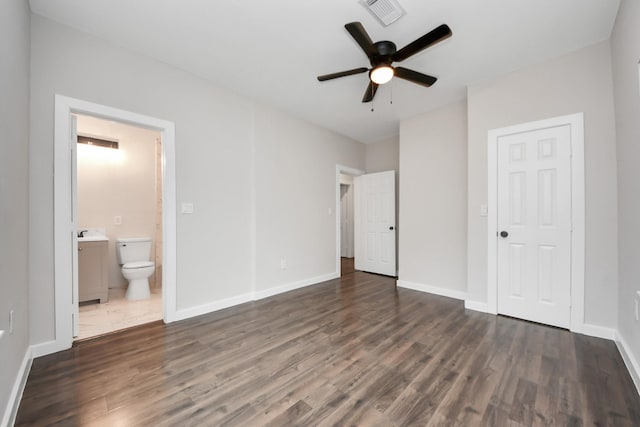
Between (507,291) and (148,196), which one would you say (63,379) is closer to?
(148,196)

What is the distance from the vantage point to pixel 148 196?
4266 millimetres

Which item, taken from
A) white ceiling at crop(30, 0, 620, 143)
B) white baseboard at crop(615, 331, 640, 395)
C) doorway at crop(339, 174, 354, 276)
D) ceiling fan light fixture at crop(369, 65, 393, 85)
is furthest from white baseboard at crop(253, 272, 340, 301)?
white baseboard at crop(615, 331, 640, 395)

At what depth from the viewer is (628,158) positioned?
2023mm

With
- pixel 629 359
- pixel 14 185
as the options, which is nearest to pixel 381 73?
pixel 14 185

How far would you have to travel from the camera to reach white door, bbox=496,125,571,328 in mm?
2600

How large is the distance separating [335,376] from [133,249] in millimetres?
3471

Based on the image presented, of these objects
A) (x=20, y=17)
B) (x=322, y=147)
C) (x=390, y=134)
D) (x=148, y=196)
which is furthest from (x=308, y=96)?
(x=148, y=196)

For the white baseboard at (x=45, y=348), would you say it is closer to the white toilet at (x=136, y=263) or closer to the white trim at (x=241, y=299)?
the white trim at (x=241, y=299)

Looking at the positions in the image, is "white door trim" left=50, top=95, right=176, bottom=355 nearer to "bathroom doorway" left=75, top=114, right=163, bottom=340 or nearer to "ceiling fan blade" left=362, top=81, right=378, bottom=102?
"bathroom doorway" left=75, top=114, right=163, bottom=340

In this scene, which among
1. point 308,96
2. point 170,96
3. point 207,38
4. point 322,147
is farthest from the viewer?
point 322,147

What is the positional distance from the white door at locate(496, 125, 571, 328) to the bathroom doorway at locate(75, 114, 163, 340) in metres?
4.00

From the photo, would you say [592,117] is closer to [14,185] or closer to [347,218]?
[14,185]

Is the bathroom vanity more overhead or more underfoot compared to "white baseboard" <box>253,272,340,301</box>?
more overhead

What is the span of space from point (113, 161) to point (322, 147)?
3.23 m
